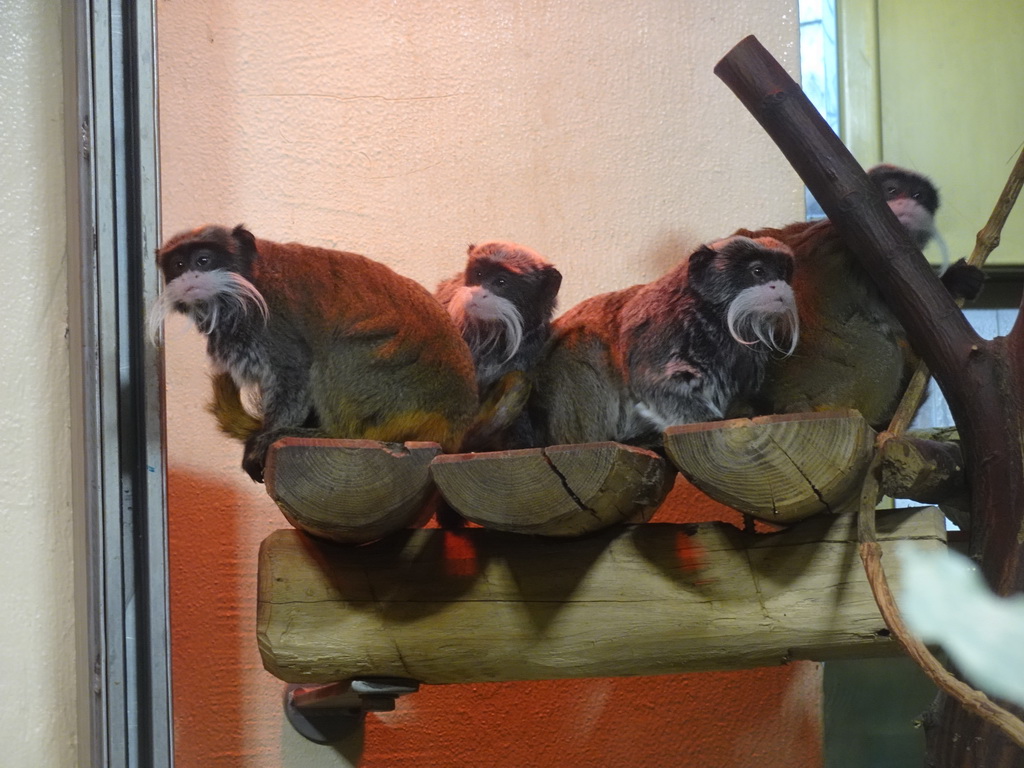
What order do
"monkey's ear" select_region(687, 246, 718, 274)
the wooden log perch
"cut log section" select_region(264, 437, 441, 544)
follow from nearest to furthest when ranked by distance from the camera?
"cut log section" select_region(264, 437, 441, 544), the wooden log perch, "monkey's ear" select_region(687, 246, 718, 274)

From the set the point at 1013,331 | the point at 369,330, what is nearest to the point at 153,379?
the point at 369,330

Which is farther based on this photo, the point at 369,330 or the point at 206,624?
the point at 206,624

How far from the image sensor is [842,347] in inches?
50.6

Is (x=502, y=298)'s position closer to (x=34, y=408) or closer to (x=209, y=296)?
(x=209, y=296)

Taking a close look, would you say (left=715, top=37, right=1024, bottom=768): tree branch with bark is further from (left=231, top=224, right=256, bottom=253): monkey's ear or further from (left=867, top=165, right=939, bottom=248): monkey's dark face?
(left=231, top=224, right=256, bottom=253): monkey's ear

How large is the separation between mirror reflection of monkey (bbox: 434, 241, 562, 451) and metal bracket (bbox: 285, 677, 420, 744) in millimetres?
378

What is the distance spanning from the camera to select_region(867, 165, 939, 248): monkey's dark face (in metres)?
1.34

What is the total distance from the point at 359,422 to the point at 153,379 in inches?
12.9

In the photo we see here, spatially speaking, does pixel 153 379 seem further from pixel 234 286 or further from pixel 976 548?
pixel 976 548

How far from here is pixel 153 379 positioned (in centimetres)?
134

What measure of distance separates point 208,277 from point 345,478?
0.31m

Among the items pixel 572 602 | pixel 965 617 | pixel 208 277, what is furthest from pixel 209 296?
pixel 965 617

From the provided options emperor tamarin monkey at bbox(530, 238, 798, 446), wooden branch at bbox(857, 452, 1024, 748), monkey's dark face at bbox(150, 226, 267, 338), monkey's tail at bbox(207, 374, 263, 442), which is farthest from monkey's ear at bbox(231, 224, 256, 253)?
wooden branch at bbox(857, 452, 1024, 748)

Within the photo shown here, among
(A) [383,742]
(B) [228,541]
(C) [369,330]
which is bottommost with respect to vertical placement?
(A) [383,742]
